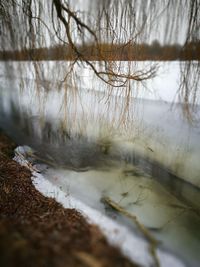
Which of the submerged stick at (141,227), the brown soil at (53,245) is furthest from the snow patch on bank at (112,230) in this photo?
the brown soil at (53,245)

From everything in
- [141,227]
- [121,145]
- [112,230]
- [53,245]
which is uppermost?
[53,245]

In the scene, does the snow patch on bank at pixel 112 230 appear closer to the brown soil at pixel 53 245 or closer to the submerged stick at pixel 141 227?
the submerged stick at pixel 141 227

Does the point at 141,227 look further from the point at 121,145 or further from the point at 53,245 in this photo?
the point at 121,145

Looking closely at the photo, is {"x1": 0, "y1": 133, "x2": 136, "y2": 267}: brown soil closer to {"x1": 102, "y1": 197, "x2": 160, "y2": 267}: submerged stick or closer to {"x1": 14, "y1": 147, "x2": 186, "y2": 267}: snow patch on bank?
{"x1": 14, "y1": 147, "x2": 186, "y2": 267}: snow patch on bank

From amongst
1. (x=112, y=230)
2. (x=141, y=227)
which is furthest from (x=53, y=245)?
(x=141, y=227)

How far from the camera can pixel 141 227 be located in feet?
8.63

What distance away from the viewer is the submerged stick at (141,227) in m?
2.22

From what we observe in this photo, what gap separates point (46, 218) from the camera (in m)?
2.25

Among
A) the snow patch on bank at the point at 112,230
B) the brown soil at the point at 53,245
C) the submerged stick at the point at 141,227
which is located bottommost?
the submerged stick at the point at 141,227

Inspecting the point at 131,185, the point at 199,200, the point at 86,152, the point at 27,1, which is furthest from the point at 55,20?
the point at 199,200

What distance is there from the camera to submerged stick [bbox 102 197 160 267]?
2222 mm

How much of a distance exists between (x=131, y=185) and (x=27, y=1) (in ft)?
11.3

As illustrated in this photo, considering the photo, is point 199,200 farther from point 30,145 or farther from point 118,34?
point 30,145

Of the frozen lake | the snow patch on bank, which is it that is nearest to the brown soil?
the snow patch on bank
